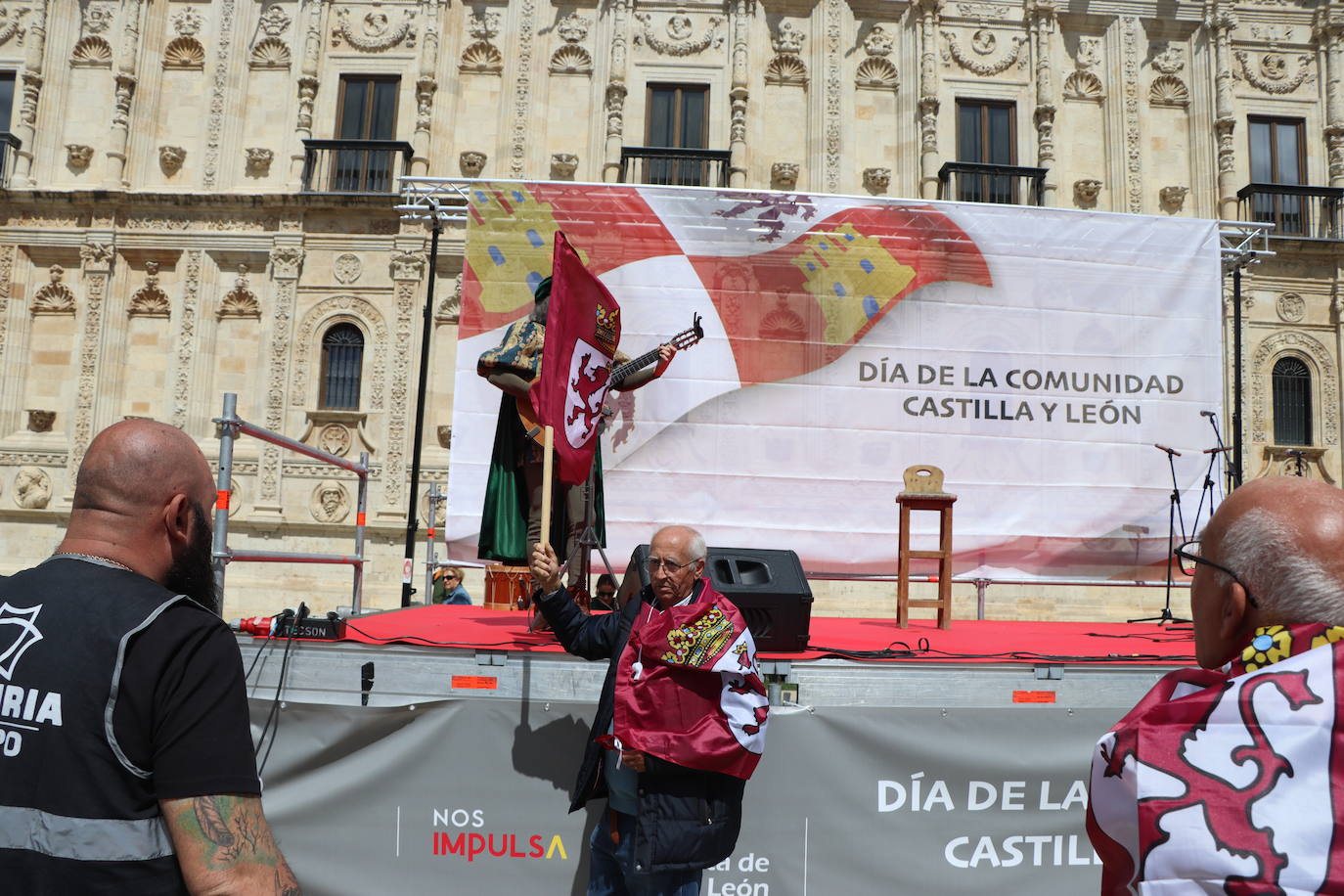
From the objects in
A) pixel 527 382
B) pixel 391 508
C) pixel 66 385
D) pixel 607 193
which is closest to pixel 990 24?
pixel 607 193

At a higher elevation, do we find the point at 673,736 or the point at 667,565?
the point at 667,565

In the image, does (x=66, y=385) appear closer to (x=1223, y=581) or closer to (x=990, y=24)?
(x=990, y=24)

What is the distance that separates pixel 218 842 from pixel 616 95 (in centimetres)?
1744

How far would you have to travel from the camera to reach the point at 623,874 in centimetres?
320

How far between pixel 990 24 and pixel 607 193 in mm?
12035

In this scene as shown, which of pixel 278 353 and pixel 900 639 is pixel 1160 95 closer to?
pixel 900 639

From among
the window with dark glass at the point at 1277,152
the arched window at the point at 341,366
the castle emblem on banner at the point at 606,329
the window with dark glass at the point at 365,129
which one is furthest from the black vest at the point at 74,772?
the window with dark glass at the point at 1277,152

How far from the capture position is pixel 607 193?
9.65 metres

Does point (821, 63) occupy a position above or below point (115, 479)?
above

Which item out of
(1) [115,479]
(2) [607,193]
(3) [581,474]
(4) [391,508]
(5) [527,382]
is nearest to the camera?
(1) [115,479]

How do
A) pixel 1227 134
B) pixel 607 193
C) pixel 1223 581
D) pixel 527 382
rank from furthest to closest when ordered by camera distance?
1. pixel 1227 134
2. pixel 607 193
3. pixel 527 382
4. pixel 1223 581

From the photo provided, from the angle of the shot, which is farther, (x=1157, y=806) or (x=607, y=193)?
(x=607, y=193)

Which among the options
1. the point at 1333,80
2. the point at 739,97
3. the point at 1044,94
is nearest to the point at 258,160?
the point at 739,97

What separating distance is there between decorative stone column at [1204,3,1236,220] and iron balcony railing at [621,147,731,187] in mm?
9183
